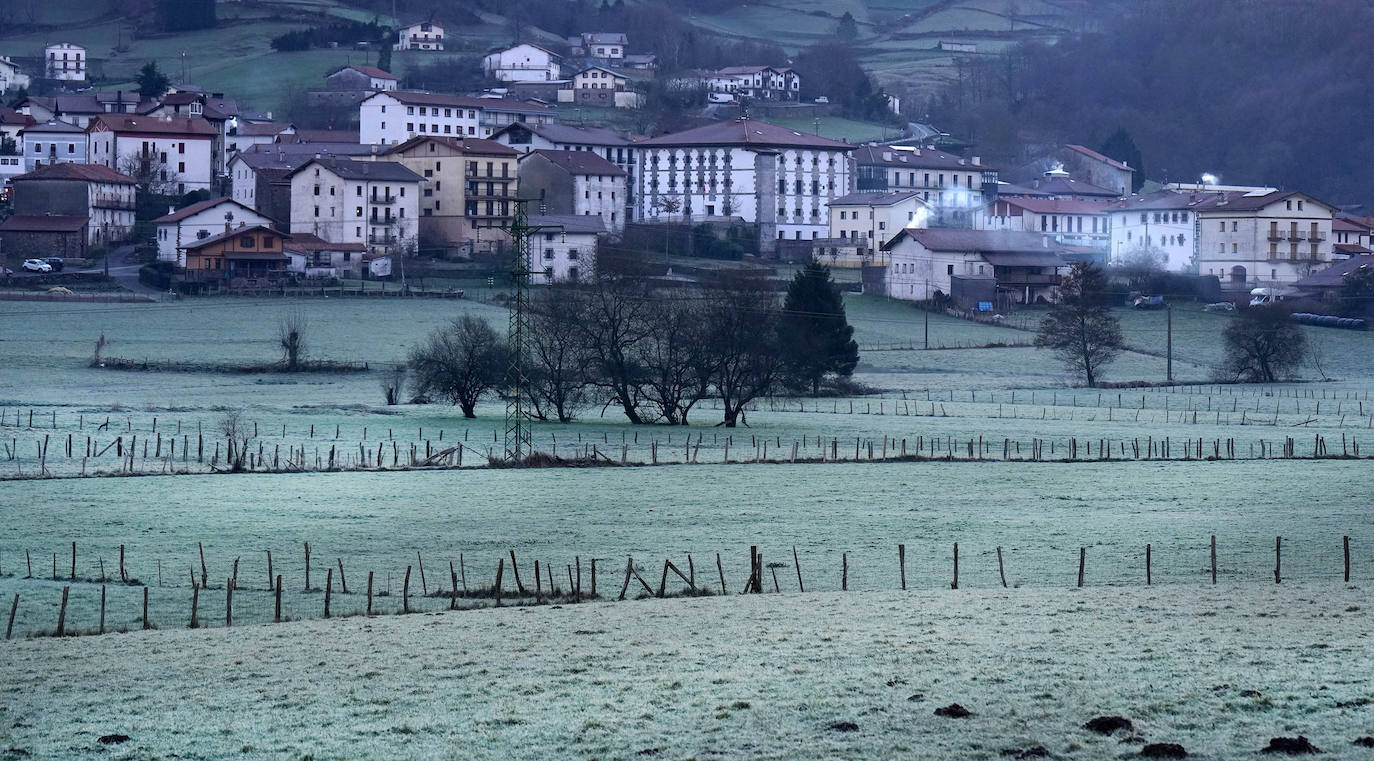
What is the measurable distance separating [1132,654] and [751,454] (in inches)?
996

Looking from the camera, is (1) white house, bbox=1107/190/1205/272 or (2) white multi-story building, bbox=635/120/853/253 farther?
(2) white multi-story building, bbox=635/120/853/253

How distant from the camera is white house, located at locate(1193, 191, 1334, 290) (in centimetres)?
10569

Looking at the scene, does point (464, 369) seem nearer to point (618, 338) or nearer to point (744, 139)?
point (618, 338)

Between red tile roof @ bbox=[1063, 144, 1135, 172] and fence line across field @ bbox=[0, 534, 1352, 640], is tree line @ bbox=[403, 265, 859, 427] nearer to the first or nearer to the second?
fence line across field @ bbox=[0, 534, 1352, 640]

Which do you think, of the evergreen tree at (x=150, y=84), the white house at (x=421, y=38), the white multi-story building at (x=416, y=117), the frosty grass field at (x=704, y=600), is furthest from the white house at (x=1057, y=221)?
the white house at (x=421, y=38)

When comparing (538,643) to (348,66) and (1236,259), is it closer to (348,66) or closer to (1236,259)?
(1236,259)

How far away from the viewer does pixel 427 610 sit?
82.0ft

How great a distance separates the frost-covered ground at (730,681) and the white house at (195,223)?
248 ft

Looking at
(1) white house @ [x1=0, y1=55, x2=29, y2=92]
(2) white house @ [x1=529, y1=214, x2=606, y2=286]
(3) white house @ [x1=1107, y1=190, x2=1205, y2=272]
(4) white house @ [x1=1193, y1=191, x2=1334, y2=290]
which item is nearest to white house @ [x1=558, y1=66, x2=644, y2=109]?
(1) white house @ [x1=0, y1=55, x2=29, y2=92]

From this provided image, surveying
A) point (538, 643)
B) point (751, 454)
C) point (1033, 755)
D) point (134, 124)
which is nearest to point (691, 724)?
point (1033, 755)

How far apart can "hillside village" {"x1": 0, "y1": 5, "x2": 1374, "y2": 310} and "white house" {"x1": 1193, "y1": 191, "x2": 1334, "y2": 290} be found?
0.44ft

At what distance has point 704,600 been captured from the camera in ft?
82.6

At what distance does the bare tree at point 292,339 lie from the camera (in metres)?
66.6

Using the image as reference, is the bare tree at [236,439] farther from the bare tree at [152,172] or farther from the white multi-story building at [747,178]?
the white multi-story building at [747,178]
